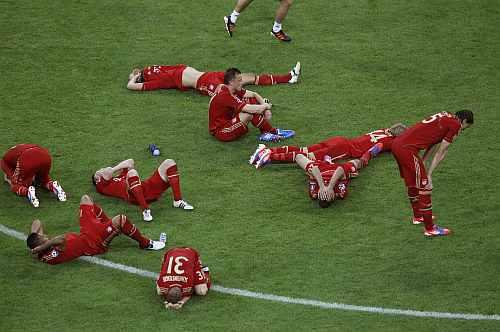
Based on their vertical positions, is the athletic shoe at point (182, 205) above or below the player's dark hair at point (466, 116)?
below

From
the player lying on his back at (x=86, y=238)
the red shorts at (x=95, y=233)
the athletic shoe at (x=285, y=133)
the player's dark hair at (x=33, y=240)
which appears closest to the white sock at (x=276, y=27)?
the athletic shoe at (x=285, y=133)

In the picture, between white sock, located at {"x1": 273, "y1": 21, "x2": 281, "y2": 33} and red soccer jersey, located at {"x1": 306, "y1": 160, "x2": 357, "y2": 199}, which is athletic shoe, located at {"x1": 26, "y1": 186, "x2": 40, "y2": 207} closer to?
red soccer jersey, located at {"x1": 306, "y1": 160, "x2": 357, "y2": 199}

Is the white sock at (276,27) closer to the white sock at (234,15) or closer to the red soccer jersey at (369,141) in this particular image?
the white sock at (234,15)

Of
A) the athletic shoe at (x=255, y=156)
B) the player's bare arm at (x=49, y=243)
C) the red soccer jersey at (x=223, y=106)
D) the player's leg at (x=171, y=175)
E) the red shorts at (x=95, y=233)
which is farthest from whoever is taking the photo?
the red soccer jersey at (x=223, y=106)

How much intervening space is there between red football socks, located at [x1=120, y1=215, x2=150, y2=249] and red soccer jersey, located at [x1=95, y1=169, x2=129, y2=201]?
125 cm

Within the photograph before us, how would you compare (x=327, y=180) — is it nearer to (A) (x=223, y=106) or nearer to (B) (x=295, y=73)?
(A) (x=223, y=106)

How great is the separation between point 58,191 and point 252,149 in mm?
3258

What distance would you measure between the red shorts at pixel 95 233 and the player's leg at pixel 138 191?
2.85 ft

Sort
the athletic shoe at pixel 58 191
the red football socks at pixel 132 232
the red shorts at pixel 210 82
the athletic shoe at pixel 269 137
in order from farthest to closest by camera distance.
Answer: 1. the red shorts at pixel 210 82
2. the athletic shoe at pixel 269 137
3. the athletic shoe at pixel 58 191
4. the red football socks at pixel 132 232

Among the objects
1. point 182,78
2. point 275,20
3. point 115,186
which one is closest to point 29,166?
point 115,186

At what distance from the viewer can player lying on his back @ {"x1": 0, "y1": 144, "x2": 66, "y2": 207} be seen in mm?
17062

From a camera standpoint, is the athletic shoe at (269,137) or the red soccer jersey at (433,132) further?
the athletic shoe at (269,137)

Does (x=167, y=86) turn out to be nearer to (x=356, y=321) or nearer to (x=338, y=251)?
(x=338, y=251)

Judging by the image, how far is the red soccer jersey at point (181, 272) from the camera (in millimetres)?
14789
